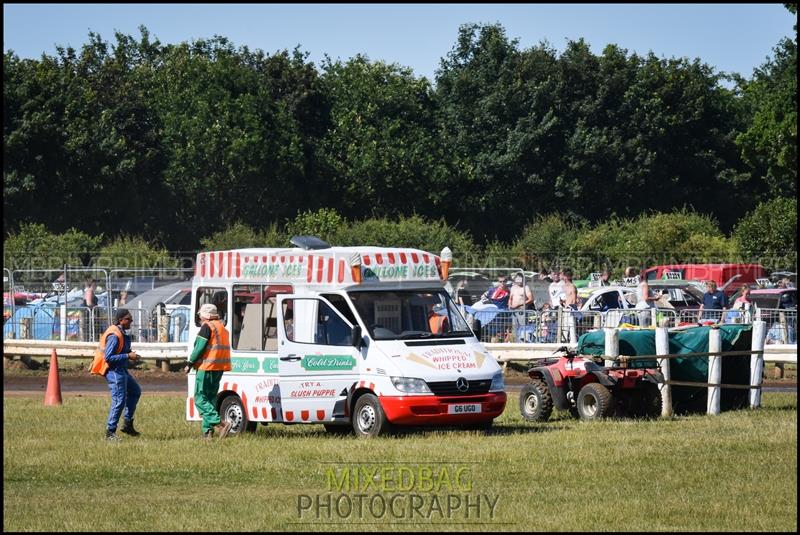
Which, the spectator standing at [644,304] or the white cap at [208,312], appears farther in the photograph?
the spectator standing at [644,304]

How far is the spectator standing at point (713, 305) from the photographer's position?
2720 centimetres

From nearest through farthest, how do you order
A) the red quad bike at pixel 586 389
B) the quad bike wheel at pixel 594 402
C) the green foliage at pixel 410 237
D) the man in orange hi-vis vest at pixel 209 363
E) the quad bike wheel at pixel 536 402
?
the man in orange hi-vis vest at pixel 209 363 < the quad bike wheel at pixel 594 402 < the red quad bike at pixel 586 389 < the quad bike wheel at pixel 536 402 < the green foliage at pixel 410 237

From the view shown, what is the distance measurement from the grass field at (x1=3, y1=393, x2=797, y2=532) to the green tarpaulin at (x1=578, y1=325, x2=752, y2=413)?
103 centimetres

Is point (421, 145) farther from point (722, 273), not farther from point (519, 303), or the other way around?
point (519, 303)

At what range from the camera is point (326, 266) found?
1777cm

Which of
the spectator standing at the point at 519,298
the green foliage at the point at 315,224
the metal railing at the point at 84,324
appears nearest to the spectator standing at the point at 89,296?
the metal railing at the point at 84,324

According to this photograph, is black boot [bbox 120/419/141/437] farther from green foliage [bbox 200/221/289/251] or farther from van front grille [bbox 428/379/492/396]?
green foliage [bbox 200/221/289/251]

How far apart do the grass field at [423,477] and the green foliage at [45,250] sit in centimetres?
2425

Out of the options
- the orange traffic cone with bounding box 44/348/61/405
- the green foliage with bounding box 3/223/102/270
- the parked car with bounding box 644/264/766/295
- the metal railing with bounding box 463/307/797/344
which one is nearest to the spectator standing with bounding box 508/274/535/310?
the metal railing with bounding box 463/307/797/344

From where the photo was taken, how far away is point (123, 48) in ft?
256

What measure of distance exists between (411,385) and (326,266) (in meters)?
2.10

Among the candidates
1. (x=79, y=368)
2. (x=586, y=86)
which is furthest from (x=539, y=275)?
(x=586, y=86)

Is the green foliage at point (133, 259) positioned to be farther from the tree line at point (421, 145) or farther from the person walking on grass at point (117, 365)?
the person walking on grass at point (117, 365)

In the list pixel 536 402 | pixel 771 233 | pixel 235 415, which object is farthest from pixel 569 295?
pixel 771 233
